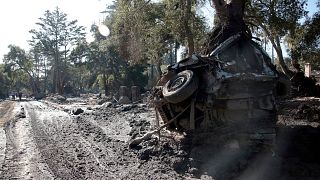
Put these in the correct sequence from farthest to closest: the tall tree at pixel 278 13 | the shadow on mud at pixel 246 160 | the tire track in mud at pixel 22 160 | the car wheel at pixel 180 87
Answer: the tall tree at pixel 278 13 < the car wheel at pixel 180 87 < the tire track in mud at pixel 22 160 < the shadow on mud at pixel 246 160

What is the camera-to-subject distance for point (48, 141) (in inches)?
456

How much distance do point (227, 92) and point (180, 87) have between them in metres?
0.99

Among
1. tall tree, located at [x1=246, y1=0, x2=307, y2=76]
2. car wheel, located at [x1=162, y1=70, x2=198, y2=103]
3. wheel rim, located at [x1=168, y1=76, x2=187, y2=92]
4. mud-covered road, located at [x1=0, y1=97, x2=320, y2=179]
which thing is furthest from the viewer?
tall tree, located at [x1=246, y1=0, x2=307, y2=76]

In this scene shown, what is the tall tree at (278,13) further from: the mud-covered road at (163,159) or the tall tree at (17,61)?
the tall tree at (17,61)

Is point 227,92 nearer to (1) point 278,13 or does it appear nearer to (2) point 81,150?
(2) point 81,150

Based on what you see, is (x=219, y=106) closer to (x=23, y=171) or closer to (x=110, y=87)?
(x=23, y=171)

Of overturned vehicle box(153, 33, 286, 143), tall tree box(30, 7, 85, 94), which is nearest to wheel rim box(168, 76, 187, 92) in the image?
overturned vehicle box(153, 33, 286, 143)

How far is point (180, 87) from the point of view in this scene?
8.54 metres

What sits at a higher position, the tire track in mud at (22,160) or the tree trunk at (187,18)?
the tree trunk at (187,18)

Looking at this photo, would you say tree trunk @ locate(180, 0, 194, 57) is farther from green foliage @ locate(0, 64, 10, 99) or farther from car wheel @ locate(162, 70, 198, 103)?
green foliage @ locate(0, 64, 10, 99)

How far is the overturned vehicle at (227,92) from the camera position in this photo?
26.9ft

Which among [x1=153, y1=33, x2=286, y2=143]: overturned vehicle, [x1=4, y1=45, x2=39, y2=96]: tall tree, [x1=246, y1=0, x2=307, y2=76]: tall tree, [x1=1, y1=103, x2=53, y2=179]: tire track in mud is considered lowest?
[x1=1, y1=103, x2=53, y2=179]: tire track in mud

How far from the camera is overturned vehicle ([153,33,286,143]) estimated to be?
26.9ft

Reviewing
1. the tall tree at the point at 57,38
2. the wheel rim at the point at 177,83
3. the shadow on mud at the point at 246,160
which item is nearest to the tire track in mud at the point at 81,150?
the shadow on mud at the point at 246,160
